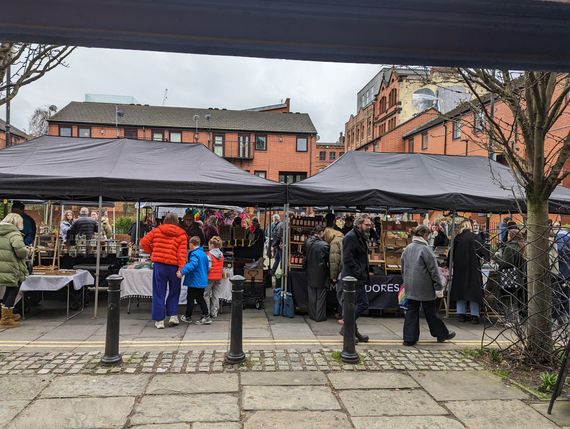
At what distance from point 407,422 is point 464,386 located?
127 centimetres

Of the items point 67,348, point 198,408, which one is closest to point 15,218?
point 67,348

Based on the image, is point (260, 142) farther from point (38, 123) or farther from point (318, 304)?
point (318, 304)

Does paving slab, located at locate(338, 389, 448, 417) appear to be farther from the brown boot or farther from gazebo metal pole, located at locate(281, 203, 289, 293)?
the brown boot

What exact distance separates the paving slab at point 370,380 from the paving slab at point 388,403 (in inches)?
5.1

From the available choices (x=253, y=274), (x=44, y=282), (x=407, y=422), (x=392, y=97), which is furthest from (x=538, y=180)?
(x=392, y=97)

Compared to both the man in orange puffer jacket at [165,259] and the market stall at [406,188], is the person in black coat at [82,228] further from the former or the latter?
the market stall at [406,188]

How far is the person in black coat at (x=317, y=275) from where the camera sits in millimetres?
7613

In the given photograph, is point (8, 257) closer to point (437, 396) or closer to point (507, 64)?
point (437, 396)

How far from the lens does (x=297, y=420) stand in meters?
3.85

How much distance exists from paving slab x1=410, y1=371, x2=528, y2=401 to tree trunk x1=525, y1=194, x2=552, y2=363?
0.80 metres

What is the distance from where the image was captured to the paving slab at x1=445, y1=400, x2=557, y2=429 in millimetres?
3867

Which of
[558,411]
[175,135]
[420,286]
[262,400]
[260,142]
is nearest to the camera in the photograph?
[558,411]

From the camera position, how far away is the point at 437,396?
14.6 feet

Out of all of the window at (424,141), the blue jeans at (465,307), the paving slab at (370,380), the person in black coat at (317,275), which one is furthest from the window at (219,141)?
the paving slab at (370,380)
